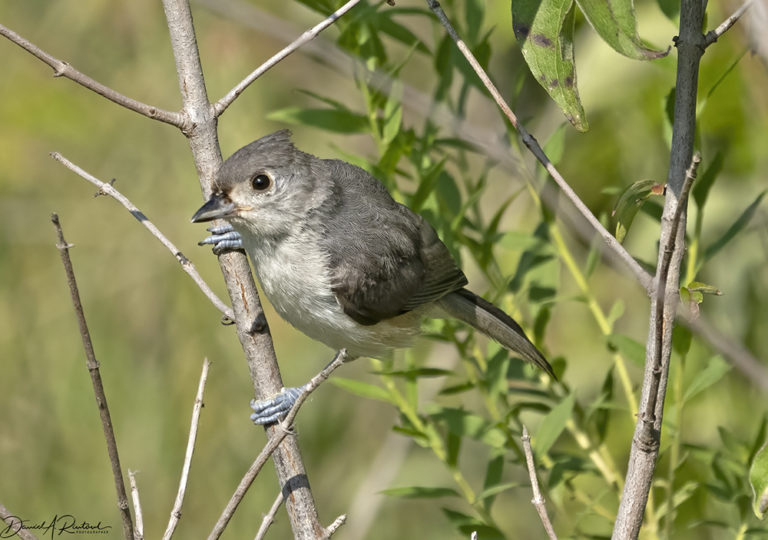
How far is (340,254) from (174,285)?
5.63ft

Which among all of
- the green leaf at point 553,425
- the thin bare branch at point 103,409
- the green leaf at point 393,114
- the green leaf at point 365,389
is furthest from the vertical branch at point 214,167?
the green leaf at point 553,425

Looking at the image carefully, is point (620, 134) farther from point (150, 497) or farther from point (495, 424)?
point (150, 497)

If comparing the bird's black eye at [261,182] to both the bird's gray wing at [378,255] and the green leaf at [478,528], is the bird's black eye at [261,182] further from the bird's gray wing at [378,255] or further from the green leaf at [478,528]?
the green leaf at [478,528]

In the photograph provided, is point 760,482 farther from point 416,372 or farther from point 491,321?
point 491,321

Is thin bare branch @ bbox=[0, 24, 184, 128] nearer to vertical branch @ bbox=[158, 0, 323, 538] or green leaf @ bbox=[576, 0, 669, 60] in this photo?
vertical branch @ bbox=[158, 0, 323, 538]

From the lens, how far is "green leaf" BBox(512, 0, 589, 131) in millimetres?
1782

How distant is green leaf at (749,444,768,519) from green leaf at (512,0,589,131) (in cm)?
75

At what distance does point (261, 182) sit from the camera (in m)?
3.05

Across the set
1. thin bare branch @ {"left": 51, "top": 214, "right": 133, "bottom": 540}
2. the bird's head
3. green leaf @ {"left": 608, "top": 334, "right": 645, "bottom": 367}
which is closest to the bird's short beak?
the bird's head

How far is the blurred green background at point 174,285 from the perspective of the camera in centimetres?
329

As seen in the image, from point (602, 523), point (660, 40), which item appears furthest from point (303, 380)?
point (660, 40)

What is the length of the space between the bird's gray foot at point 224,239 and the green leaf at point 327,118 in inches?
16.7

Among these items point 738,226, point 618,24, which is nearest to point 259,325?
point 618,24

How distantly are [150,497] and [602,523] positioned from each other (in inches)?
79.6
